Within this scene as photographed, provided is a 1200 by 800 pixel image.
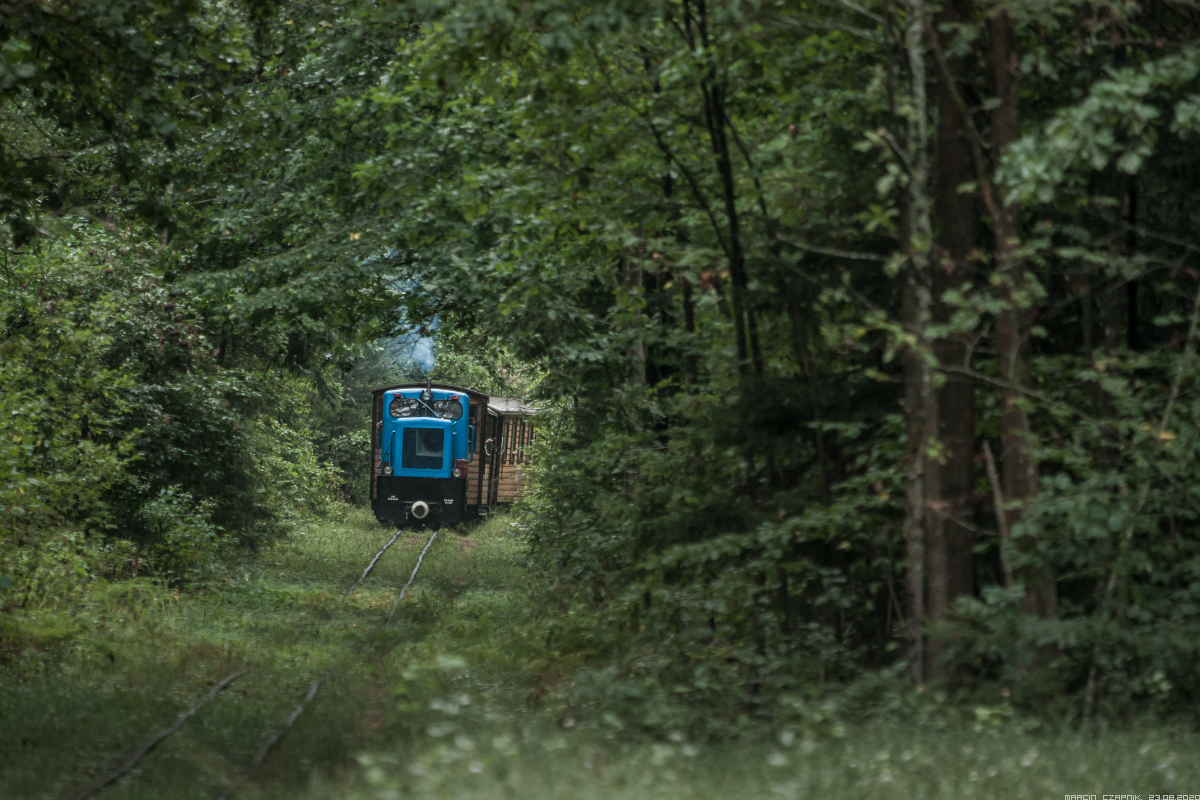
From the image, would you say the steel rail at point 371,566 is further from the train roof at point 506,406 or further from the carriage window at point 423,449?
the train roof at point 506,406

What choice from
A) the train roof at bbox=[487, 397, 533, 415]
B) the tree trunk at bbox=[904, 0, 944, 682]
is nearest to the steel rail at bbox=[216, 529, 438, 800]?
the tree trunk at bbox=[904, 0, 944, 682]

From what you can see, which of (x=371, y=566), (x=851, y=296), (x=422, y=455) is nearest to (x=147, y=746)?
(x=851, y=296)

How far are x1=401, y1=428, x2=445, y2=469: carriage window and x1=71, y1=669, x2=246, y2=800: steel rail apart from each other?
1778 centimetres

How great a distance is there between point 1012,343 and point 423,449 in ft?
72.7

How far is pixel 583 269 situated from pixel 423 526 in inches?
669

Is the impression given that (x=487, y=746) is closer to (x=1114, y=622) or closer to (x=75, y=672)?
(x=1114, y=622)

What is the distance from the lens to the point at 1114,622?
655 cm

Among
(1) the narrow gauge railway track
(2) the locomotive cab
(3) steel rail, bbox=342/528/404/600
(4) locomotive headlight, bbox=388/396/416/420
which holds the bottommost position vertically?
(3) steel rail, bbox=342/528/404/600

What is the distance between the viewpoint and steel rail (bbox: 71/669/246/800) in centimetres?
679

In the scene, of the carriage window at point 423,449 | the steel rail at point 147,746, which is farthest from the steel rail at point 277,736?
the carriage window at point 423,449

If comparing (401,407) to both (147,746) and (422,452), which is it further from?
(147,746)

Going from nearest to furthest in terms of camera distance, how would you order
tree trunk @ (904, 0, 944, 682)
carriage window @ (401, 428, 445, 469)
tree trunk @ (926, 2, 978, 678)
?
1. tree trunk @ (904, 0, 944, 682)
2. tree trunk @ (926, 2, 978, 678)
3. carriage window @ (401, 428, 445, 469)

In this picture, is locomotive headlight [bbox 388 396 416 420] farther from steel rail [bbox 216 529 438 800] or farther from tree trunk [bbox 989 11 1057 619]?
tree trunk [bbox 989 11 1057 619]

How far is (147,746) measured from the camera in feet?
25.7
